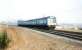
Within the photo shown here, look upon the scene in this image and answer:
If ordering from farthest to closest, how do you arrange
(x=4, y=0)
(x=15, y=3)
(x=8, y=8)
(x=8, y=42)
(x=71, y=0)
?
(x=8, y=42)
(x=4, y=0)
(x=8, y=8)
(x=15, y=3)
(x=71, y=0)

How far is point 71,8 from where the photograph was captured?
4328 millimetres

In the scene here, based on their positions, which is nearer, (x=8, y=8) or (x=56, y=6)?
(x=56, y=6)

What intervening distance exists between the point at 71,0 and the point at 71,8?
0.36m

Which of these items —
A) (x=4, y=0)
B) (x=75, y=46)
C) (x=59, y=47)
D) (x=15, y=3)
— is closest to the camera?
(x=75, y=46)

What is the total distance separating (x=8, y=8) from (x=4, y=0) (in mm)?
825

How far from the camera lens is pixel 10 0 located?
8.59 m

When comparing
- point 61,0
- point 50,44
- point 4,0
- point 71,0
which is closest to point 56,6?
point 61,0

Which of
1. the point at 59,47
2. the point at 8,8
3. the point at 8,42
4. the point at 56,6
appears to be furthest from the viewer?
the point at 8,42

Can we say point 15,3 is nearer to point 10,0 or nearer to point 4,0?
point 10,0

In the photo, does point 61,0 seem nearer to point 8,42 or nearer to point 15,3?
point 15,3

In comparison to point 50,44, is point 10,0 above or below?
above

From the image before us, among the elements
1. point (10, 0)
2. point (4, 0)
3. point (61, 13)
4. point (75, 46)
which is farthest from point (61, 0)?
point (4, 0)

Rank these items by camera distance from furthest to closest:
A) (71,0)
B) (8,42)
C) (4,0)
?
(8,42) → (4,0) → (71,0)

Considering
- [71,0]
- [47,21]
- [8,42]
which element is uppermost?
[71,0]
